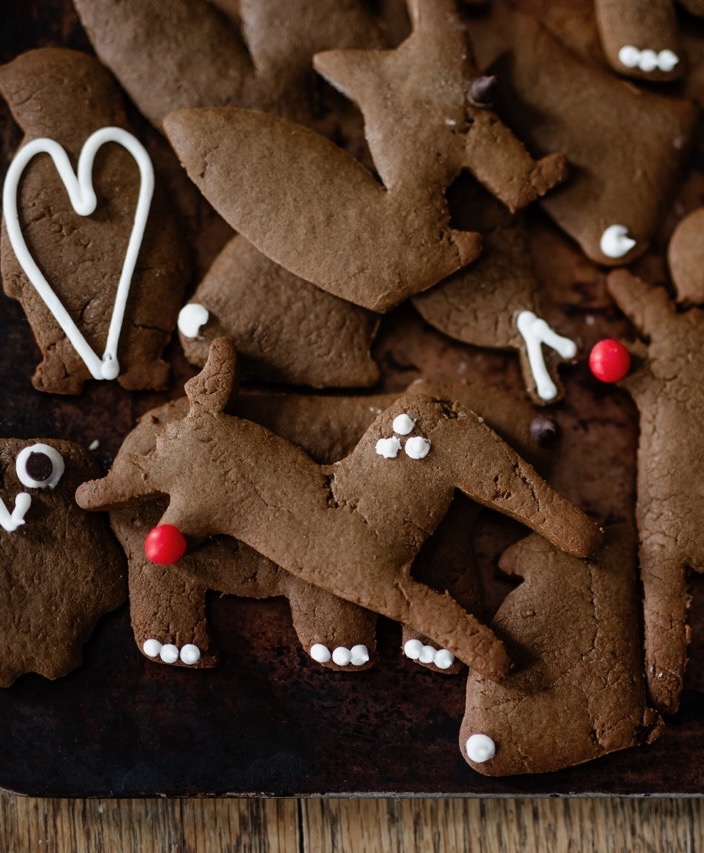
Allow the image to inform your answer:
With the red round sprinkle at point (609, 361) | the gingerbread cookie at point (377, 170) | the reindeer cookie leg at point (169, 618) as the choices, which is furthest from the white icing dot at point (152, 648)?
the red round sprinkle at point (609, 361)

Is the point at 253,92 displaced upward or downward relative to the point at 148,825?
upward

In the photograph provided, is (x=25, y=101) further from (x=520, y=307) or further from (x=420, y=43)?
(x=520, y=307)

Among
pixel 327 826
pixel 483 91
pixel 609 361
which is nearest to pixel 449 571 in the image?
pixel 609 361

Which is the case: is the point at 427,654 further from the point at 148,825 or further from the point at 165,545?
the point at 148,825

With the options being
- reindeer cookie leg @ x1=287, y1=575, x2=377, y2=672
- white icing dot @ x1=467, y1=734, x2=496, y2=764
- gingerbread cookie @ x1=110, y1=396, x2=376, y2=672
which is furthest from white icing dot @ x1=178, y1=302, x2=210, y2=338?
white icing dot @ x1=467, y1=734, x2=496, y2=764

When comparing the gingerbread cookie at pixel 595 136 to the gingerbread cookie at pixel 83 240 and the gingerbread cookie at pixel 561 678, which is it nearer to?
the gingerbread cookie at pixel 561 678

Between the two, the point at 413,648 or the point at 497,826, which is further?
the point at 497,826
